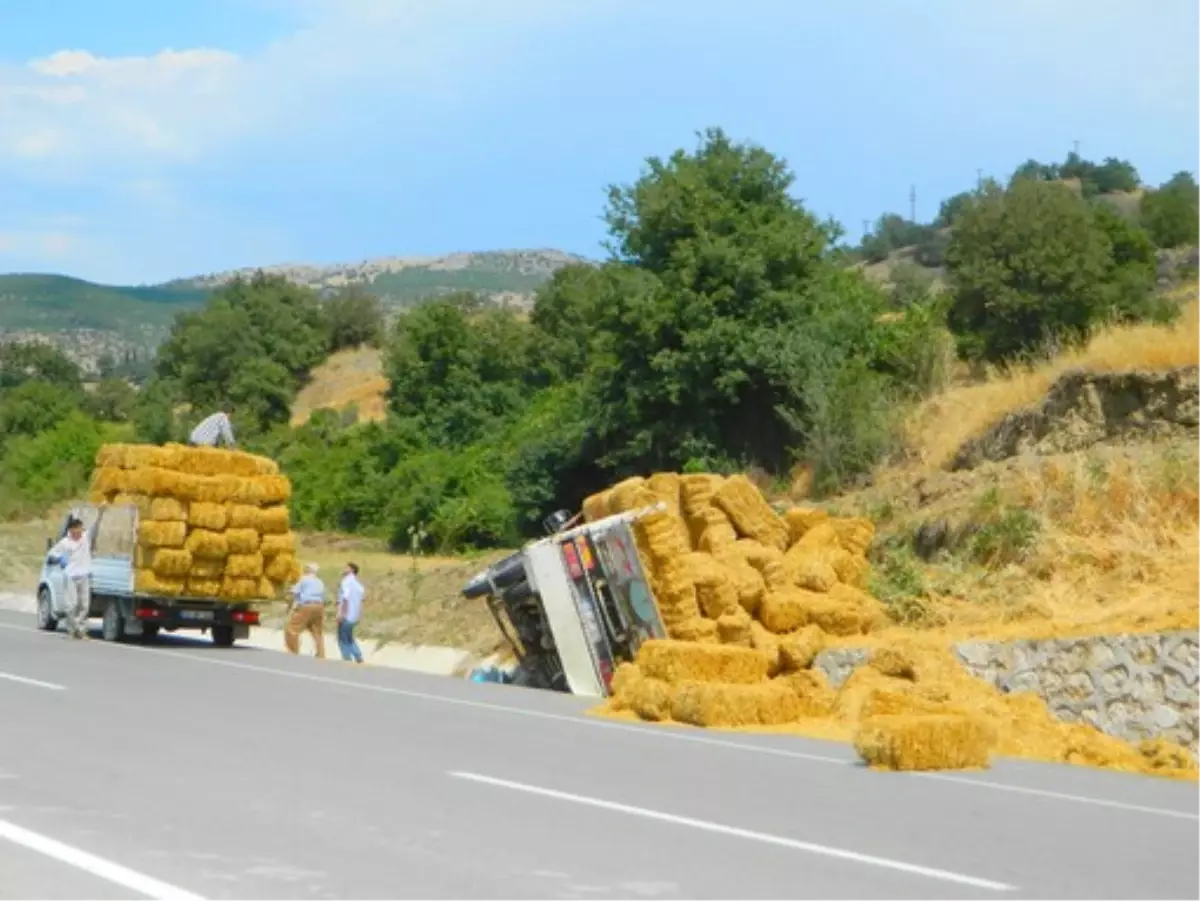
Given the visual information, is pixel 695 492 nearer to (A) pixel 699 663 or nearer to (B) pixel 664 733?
(A) pixel 699 663

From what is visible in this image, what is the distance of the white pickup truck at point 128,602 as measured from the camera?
27.8m

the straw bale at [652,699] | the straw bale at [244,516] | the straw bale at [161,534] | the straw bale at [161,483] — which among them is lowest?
the straw bale at [652,699]

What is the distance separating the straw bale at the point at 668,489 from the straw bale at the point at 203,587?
7.33 m

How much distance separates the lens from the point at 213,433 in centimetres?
3188

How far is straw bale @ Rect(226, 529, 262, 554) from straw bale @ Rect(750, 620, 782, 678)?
8974 millimetres

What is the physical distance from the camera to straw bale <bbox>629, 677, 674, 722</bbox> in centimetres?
1858

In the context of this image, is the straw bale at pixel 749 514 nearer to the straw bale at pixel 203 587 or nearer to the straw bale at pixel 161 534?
the straw bale at pixel 203 587

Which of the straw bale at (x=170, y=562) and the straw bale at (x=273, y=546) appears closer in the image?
the straw bale at (x=170, y=562)

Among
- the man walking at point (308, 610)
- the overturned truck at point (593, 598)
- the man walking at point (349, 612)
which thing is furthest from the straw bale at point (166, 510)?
the overturned truck at point (593, 598)

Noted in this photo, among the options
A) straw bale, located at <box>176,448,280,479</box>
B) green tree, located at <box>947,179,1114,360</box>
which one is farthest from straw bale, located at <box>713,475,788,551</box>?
green tree, located at <box>947,179,1114,360</box>

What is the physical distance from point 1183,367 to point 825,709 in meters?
10.8

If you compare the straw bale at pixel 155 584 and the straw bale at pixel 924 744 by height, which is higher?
the straw bale at pixel 155 584

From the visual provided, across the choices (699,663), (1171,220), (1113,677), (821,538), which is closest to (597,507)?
(821,538)

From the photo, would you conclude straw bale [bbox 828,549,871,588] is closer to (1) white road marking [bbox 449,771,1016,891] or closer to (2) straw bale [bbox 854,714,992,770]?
(2) straw bale [bbox 854,714,992,770]
